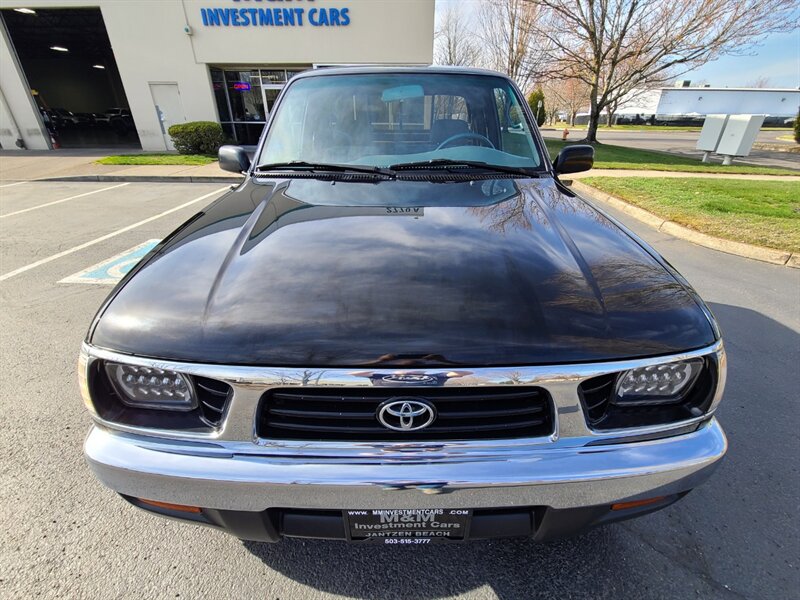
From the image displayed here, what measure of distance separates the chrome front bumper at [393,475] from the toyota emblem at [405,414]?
0.07 m

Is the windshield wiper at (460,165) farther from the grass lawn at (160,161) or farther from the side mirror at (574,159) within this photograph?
the grass lawn at (160,161)

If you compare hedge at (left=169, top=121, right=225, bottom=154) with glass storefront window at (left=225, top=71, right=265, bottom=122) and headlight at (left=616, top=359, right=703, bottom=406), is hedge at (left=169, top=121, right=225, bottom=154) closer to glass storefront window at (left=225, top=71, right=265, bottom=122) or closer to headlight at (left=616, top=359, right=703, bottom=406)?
glass storefront window at (left=225, top=71, right=265, bottom=122)

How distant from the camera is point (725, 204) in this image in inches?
279

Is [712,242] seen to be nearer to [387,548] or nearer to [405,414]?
[387,548]

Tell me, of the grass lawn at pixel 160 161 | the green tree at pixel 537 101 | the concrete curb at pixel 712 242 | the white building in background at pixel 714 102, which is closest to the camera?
the concrete curb at pixel 712 242

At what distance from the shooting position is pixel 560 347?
4.02 feet

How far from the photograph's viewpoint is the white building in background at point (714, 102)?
5334 cm

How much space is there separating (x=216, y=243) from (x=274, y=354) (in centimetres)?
72

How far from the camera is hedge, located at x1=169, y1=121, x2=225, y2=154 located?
1465 cm

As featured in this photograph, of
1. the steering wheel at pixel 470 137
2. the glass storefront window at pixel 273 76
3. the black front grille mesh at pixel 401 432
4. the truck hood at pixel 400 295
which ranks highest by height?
the glass storefront window at pixel 273 76

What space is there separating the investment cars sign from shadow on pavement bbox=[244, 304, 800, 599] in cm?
1690

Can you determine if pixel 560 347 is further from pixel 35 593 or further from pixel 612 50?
pixel 612 50

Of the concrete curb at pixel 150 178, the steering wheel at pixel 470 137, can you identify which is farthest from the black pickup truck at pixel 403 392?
the concrete curb at pixel 150 178

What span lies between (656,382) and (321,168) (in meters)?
1.91
